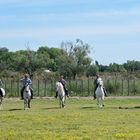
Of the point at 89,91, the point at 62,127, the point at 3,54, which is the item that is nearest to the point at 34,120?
the point at 62,127

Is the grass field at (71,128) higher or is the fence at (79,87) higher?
the fence at (79,87)

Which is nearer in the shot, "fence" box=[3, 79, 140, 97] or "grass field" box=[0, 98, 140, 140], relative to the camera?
"grass field" box=[0, 98, 140, 140]

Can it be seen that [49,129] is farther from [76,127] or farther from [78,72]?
[78,72]

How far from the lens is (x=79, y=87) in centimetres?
6494

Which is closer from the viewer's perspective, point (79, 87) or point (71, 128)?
point (71, 128)

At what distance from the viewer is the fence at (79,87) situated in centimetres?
6372

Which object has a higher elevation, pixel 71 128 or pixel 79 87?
pixel 79 87

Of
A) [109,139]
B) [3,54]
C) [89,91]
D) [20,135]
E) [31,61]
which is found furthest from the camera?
[3,54]

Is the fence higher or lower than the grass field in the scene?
higher

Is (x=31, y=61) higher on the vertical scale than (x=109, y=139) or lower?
higher

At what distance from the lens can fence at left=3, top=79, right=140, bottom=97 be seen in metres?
63.7

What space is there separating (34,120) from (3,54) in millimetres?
146696

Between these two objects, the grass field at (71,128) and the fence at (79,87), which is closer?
the grass field at (71,128)

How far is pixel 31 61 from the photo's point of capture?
111500 millimetres
